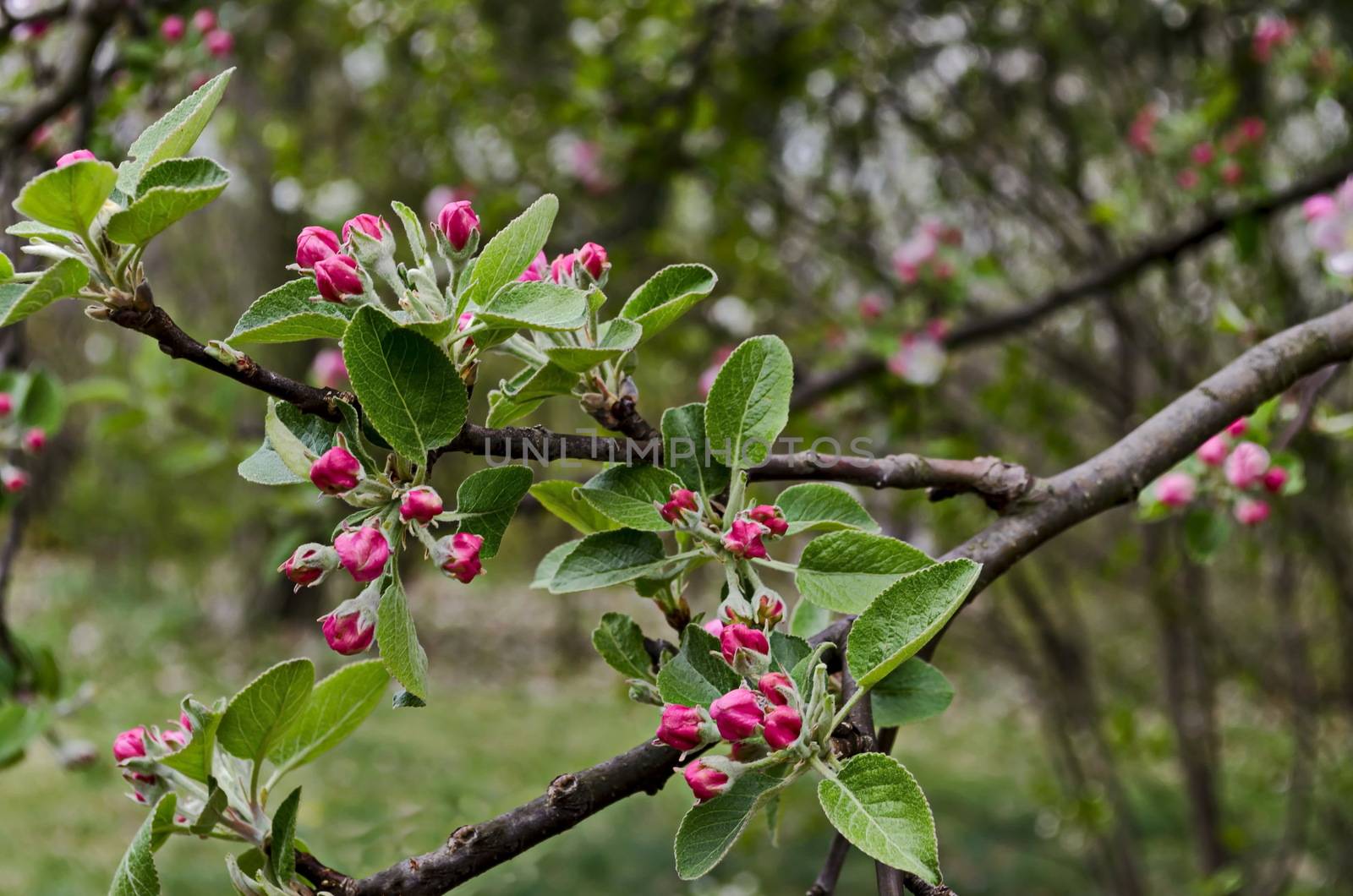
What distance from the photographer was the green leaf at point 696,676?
24.8 inches

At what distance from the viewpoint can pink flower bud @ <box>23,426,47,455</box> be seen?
4.67ft

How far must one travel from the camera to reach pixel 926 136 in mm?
3326

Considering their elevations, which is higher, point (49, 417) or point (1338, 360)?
point (1338, 360)

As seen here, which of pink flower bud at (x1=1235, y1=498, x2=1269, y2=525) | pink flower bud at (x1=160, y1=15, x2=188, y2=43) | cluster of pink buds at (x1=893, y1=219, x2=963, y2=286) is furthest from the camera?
cluster of pink buds at (x1=893, y1=219, x2=963, y2=286)

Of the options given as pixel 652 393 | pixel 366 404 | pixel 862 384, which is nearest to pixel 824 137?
pixel 652 393

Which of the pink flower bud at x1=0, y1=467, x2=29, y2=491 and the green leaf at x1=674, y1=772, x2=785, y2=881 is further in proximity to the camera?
the pink flower bud at x1=0, y1=467, x2=29, y2=491

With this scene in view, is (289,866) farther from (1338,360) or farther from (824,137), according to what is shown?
(824,137)

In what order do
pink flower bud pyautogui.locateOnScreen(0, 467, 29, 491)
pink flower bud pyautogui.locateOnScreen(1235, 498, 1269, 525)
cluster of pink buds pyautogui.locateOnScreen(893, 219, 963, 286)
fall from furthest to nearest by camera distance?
cluster of pink buds pyautogui.locateOnScreen(893, 219, 963, 286) → pink flower bud pyautogui.locateOnScreen(0, 467, 29, 491) → pink flower bud pyautogui.locateOnScreen(1235, 498, 1269, 525)

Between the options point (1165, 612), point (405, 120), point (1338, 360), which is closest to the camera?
point (1338, 360)

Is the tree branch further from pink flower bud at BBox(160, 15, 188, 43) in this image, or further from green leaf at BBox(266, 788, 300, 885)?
green leaf at BBox(266, 788, 300, 885)

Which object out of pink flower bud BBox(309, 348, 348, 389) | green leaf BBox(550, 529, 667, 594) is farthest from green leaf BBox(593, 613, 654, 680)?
pink flower bud BBox(309, 348, 348, 389)

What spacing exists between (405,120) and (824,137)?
152 centimetres

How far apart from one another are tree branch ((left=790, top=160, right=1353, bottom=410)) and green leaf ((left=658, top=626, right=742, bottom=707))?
1.57 metres

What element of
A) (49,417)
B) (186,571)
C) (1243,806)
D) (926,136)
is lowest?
(186,571)
